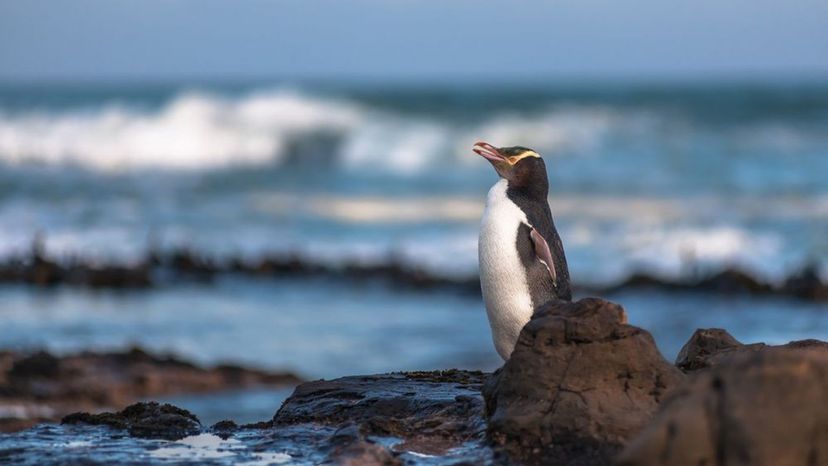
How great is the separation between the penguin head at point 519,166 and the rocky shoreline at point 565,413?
1.10m

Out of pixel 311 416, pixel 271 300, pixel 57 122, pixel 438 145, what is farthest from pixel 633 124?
pixel 311 416

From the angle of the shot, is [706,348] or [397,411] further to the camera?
[706,348]

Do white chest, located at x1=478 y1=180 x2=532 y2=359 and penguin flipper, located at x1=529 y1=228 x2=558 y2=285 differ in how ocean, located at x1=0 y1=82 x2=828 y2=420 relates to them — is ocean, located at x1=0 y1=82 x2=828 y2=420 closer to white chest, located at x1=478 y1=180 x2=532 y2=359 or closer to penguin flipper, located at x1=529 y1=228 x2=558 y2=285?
white chest, located at x1=478 y1=180 x2=532 y2=359

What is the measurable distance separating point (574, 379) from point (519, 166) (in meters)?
1.84

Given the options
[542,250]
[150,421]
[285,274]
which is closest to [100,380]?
[150,421]

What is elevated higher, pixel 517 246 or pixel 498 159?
pixel 498 159

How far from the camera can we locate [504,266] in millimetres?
7055

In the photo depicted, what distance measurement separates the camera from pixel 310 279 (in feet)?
63.1

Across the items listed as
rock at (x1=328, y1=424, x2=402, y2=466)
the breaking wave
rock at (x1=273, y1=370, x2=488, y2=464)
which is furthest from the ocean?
rock at (x1=328, y1=424, x2=402, y2=466)

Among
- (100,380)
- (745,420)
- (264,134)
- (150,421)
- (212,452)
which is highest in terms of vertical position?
(264,134)

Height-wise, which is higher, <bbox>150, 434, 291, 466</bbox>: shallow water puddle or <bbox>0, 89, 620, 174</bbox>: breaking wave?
<bbox>0, 89, 620, 174</bbox>: breaking wave

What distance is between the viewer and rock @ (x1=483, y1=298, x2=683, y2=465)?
5473mm

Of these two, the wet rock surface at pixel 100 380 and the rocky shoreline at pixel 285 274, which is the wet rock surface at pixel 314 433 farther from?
the rocky shoreline at pixel 285 274

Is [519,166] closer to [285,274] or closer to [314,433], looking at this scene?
[314,433]
